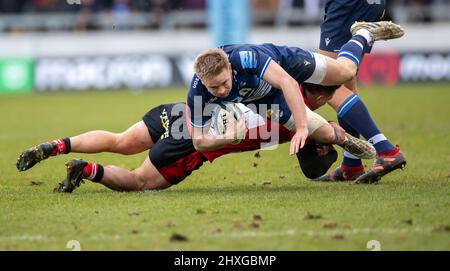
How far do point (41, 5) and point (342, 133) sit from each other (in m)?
18.9

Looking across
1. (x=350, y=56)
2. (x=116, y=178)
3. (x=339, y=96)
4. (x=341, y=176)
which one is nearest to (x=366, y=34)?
(x=350, y=56)

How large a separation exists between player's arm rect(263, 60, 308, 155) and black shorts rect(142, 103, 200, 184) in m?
1.12

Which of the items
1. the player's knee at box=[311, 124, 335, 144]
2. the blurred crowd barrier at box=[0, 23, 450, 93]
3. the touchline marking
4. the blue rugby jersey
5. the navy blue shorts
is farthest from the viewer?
the blurred crowd barrier at box=[0, 23, 450, 93]

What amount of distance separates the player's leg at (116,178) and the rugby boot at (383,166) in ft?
6.01

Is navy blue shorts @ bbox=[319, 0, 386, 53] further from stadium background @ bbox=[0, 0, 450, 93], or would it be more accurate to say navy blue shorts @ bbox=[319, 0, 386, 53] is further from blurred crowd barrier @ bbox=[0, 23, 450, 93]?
blurred crowd barrier @ bbox=[0, 23, 450, 93]

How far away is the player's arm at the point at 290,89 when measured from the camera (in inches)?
282

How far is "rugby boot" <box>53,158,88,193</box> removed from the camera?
25.1ft

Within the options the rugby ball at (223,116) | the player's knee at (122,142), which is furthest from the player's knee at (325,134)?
the player's knee at (122,142)

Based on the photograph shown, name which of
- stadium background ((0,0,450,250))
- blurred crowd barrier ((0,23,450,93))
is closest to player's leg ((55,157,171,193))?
stadium background ((0,0,450,250))

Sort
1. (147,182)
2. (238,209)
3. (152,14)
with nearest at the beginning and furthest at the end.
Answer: (238,209) → (147,182) → (152,14)

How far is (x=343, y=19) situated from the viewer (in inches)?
350

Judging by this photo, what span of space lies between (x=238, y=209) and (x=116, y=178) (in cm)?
156

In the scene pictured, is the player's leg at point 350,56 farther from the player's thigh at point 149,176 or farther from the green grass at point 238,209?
the player's thigh at point 149,176

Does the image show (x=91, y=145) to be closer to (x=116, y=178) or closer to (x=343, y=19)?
(x=116, y=178)
